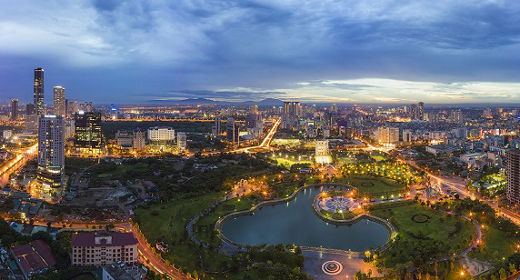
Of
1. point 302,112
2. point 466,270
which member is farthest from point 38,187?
point 302,112

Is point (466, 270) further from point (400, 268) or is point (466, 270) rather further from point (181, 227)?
point (181, 227)

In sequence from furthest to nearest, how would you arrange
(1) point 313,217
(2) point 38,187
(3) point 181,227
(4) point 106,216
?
1. (2) point 38,187
2. (1) point 313,217
3. (4) point 106,216
4. (3) point 181,227

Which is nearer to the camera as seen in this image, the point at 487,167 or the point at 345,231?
the point at 345,231

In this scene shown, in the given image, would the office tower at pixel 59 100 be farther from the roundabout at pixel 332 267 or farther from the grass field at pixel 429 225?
the roundabout at pixel 332 267

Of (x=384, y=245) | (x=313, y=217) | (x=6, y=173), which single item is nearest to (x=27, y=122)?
(x=6, y=173)

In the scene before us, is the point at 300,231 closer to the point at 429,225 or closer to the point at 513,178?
the point at 429,225

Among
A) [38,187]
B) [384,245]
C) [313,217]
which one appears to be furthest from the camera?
[38,187]

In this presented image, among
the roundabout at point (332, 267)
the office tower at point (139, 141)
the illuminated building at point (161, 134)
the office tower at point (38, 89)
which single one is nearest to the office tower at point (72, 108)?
the office tower at point (38, 89)

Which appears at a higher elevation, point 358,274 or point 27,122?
point 27,122

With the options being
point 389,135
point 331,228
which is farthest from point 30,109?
point 331,228

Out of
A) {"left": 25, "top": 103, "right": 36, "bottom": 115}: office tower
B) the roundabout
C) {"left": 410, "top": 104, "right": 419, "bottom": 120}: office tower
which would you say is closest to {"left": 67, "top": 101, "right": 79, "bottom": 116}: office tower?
{"left": 25, "top": 103, "right": 36, "bottom": 115}: office tower
